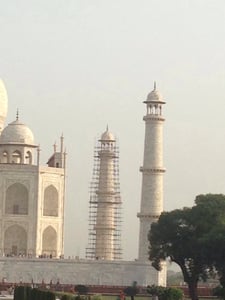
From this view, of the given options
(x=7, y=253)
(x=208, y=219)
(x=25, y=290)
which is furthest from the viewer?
(x=7, y=253)

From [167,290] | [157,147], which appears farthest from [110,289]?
[167,290]

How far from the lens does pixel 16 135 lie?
203 feet

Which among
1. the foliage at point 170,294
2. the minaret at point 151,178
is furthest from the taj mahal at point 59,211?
the foliage at point 170,294

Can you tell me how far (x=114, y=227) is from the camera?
206 ft

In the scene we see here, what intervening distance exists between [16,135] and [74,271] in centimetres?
938

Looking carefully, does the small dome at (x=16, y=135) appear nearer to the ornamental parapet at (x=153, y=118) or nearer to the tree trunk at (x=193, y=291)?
the ornamental parapet at (x=153, y=118)

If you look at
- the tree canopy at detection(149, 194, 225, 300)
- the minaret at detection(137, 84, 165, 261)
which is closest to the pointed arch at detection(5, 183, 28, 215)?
the minaret at detection(137, 84, 165, 261)

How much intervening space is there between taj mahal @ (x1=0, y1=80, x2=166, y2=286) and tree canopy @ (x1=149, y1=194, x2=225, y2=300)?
23.9 ft

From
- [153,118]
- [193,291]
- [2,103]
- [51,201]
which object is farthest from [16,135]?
[193,291]

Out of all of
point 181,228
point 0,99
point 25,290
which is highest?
point 0,99

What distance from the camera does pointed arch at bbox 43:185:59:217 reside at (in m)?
61.8

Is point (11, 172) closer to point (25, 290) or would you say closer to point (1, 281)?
point (1, 281)

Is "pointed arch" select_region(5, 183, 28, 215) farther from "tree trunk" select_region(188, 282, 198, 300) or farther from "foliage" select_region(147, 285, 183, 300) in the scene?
"foliage" select_region(147, 285, 183, 300)

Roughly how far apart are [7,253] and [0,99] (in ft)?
29.6
